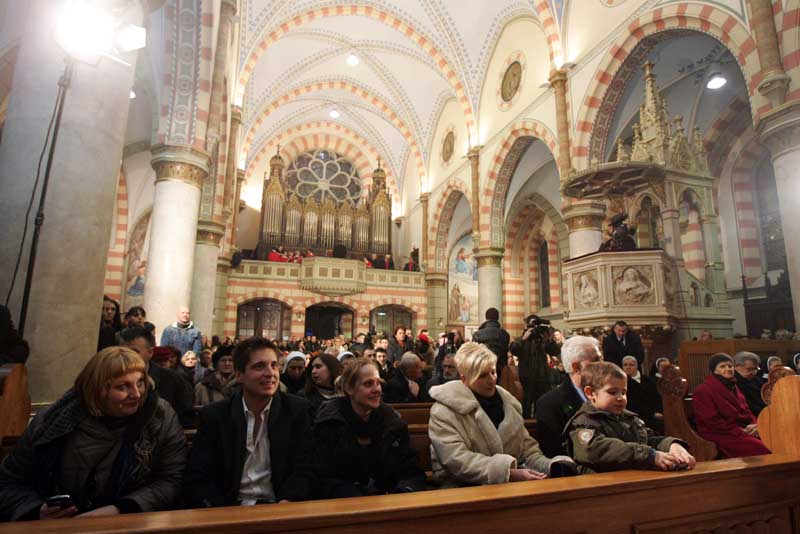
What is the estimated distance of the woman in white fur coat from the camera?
6.64ft

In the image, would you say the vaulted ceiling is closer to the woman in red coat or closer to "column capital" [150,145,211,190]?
"column capital" [150,145,211,190]

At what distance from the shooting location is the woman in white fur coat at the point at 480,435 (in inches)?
79.7

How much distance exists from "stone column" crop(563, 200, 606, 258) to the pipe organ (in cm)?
1178

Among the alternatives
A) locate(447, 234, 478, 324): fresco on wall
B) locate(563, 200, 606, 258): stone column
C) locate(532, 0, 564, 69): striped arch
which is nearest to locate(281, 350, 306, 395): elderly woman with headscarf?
locate(563, 200, 606, 258): stone column

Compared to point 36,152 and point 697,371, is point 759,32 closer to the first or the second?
point 697,371

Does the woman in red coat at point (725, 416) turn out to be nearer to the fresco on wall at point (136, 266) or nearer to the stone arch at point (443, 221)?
the stone arch at point (443, 221)

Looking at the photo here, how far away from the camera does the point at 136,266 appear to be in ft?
46.9

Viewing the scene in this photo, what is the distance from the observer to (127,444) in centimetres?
181

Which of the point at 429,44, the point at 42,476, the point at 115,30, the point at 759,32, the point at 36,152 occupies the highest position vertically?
the point at 429,44

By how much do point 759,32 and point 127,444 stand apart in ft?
27.3

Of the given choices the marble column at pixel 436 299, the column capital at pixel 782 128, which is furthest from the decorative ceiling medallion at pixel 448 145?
the column capital at pixel 782 128

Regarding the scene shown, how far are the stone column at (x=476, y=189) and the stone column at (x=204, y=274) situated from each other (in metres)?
7.26

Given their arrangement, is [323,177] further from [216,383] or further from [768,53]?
[216,383]

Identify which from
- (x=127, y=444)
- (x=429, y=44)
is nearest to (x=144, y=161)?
(x=429, y=44)
